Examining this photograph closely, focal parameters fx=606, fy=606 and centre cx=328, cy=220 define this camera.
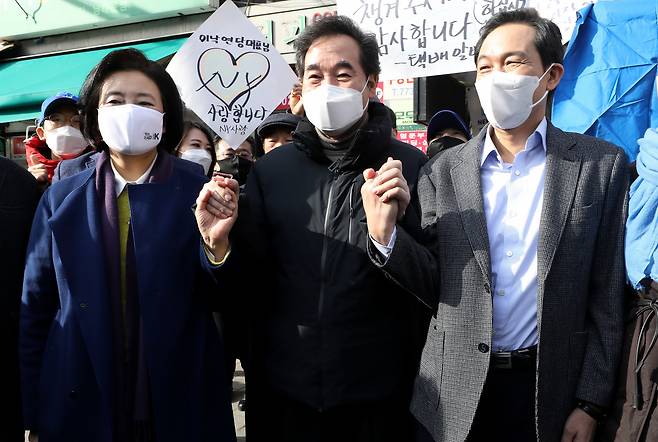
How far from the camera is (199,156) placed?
3760 millimetres

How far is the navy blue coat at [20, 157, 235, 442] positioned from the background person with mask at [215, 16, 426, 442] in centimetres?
18

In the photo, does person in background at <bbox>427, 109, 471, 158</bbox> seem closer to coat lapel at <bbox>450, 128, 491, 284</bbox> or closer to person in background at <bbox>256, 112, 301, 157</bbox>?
person in background at <bbox>256, 112, 301, 157</bbox>

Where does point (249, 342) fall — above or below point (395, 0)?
below

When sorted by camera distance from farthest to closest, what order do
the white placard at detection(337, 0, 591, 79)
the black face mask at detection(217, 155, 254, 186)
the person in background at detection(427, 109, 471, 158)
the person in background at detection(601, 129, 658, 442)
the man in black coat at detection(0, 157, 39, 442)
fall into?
1. the white placard at detection(337, 0, 591, 79)
2. the black face mask at detection(217, 155, 254, 186)
3. the person in background at detection(427, 109, 471, 158)
4. the man in black coat at detection(0, 157, 39, 442)
5. the person in background at detection(601, 129, 658, 442)

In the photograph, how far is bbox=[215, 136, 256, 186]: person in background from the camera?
13.1ft

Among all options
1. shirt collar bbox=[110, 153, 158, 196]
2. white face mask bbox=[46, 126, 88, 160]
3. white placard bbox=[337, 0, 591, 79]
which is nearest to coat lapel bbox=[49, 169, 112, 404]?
shirt collar bbox=[110, 153, 158, 196]

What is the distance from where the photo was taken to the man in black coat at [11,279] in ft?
7.52

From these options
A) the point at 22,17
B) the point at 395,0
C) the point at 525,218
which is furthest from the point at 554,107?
the point at 22,17

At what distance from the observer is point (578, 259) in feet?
5.85

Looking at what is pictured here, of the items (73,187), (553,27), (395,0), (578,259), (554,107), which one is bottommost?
(578,259)

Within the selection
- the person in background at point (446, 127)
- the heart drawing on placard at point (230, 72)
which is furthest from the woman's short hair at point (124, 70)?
the person in background at point (446, 127)

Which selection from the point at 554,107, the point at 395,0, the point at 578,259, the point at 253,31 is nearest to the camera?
the point at 578,259

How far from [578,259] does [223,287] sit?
113 centimetres

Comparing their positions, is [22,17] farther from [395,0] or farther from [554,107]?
[554,107]
